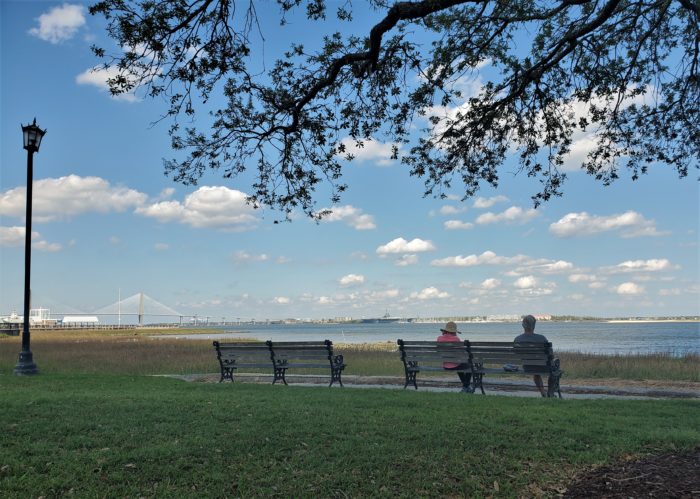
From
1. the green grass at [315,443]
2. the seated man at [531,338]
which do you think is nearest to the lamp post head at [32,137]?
the green grass at [315,443]

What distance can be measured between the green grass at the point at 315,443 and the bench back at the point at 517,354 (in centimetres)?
148

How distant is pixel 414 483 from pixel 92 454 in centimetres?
293

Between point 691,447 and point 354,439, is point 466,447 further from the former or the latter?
point 691,447

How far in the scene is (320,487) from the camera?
15.0 ft

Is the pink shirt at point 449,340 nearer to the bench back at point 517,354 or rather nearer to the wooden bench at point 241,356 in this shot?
the bench back at point 517,354

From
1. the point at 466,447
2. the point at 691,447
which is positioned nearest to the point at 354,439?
the point at 466,447

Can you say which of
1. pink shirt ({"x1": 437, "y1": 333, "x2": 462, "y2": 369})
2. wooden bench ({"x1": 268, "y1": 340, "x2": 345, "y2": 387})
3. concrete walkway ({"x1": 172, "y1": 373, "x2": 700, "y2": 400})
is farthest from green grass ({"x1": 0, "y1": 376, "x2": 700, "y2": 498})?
wooden bench ({"x1": 268, "y1": 340, "x2": 345, "y2": 387})

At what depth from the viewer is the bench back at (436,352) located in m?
10.7

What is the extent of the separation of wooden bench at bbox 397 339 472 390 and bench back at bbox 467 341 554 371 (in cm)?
23

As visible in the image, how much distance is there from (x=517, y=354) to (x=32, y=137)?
12198mm

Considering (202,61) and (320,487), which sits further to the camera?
(202,61)

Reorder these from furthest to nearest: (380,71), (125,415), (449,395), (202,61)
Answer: (449,395), (380,71), (125,415), (202,61)

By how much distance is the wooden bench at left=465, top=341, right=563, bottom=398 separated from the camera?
10000 mm

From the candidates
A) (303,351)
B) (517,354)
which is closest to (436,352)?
(517,354)
